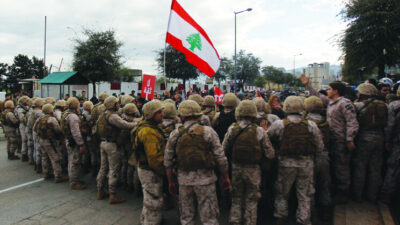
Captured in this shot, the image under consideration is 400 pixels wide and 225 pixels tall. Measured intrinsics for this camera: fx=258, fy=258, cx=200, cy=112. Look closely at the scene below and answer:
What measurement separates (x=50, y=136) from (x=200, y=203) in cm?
434

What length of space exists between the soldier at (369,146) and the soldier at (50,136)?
6.17 m

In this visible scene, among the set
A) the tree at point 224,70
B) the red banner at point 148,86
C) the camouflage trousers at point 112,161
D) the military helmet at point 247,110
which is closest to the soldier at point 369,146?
the military helmet at point 247,110

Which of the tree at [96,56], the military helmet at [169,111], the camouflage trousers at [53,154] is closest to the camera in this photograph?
the military helmet at [169,111]

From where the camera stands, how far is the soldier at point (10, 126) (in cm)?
795

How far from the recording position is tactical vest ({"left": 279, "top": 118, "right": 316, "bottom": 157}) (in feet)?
11.7

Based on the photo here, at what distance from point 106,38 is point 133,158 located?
1920 cm

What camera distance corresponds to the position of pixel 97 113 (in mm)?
6070

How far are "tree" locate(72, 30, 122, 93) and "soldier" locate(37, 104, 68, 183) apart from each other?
49.9ft

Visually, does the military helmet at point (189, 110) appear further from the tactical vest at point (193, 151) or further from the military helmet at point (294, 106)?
the military helmet at point (294, 106)

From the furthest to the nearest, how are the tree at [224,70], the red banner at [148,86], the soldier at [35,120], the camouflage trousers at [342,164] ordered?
1. the tree at [224,70]
2. the red banner at [148,86]
3. the soldier at [35,120]
4. the camouflage trousers at [342,164]

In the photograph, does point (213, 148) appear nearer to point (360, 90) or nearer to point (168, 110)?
point (168, 110)

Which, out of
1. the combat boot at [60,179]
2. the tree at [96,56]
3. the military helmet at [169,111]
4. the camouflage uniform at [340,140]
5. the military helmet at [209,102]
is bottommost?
the combat boot at [60,179]

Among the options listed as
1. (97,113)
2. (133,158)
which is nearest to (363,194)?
(133,158)

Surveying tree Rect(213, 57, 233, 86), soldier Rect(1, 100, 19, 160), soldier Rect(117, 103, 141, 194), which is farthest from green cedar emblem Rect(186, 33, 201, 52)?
tree Rect(213, 57, 233, 86)
